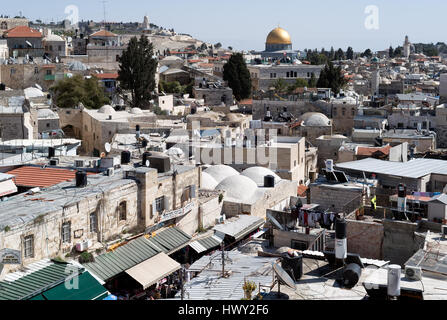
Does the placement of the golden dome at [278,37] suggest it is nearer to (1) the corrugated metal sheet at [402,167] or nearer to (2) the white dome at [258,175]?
(2) the white dome at [258,175]

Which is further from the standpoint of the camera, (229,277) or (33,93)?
(33,93)

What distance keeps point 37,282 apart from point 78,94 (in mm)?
29092

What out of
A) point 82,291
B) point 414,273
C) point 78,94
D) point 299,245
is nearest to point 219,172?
point 299,245

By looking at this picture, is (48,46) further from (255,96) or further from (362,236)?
(362,236)

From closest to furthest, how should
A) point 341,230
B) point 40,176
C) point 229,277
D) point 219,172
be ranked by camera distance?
point 341,230, point 229,277, point 40,176, point 219,172

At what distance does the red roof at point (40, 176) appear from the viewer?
1591 cm

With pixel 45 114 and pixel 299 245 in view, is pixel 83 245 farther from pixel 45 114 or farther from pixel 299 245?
pixel 45 114

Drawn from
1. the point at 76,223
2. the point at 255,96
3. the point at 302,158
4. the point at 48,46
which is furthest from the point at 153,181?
the point at 48,46

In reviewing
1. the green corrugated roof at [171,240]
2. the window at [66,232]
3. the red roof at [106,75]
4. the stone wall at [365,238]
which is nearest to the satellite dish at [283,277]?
the stone wall at [365,238]

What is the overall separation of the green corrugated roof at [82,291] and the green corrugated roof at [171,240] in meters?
3.21

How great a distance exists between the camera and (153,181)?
14438 millimetres

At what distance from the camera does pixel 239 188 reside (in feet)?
62.7

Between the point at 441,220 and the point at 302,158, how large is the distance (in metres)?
15.3
